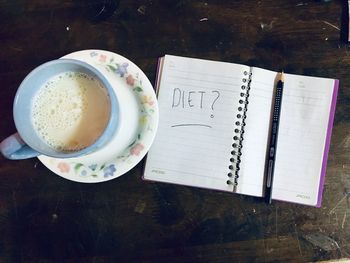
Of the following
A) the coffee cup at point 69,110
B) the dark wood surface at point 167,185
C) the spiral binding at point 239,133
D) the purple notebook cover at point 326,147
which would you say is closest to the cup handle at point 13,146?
the coffee cup at point 69,110

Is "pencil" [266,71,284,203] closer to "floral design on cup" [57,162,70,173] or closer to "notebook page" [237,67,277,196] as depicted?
"notebook page" [237,67,277,196]

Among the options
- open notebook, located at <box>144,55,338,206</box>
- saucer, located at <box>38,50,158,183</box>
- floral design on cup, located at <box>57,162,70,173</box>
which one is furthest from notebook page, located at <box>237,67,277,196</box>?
floral design on cup, located at <box>57,162,70,173</box>

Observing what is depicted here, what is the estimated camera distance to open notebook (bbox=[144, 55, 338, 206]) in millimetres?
697

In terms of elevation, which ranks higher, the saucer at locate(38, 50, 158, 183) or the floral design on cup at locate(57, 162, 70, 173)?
the saucer at locate(38, 50, 158, 183)

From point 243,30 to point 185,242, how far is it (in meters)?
0.37

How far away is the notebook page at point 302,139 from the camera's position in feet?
2.27

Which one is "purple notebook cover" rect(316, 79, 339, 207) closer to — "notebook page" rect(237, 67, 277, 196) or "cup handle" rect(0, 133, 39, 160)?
"notebook page" rect(237, 67, 277, 196)

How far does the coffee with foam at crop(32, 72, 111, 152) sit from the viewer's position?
2.03 ft

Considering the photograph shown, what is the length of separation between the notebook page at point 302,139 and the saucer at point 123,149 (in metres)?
0.22

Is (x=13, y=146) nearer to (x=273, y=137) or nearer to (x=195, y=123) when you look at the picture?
(x=195, y=123)

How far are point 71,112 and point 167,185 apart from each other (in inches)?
7.9

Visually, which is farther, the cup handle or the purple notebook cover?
the purple notebook cover

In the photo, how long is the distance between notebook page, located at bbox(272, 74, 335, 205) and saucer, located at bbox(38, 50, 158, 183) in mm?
218

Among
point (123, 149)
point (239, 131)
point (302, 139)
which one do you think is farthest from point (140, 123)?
point (302, 139)
